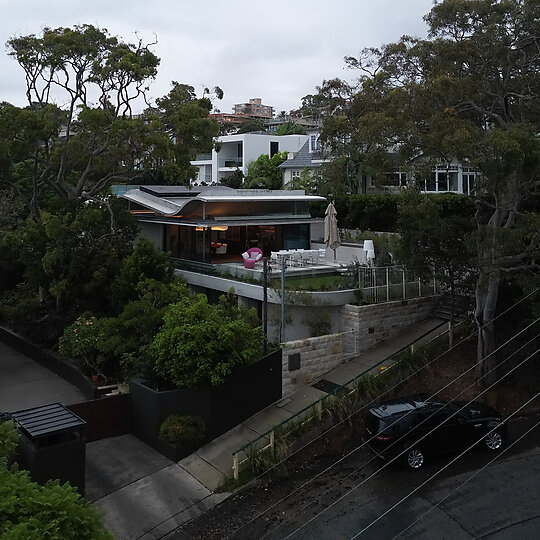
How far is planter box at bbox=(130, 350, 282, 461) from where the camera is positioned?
48.9 feet

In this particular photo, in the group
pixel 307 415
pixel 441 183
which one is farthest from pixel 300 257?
pixel 441 183

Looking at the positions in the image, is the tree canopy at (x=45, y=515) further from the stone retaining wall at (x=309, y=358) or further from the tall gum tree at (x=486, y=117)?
the tall gum tree at (x=486, y=117)

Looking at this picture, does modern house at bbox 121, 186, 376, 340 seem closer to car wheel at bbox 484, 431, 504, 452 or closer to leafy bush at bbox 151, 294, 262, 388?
leafy bush at bbox 151, 294, 262, 388

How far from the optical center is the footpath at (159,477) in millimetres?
11867

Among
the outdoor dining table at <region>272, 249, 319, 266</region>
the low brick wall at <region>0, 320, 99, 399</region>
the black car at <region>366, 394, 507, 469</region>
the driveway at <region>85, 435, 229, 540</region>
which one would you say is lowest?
the driveway at <region>85, 435, 229, 540</region>

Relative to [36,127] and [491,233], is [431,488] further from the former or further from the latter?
[36,127]

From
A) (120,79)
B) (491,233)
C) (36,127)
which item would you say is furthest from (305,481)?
(120,79)

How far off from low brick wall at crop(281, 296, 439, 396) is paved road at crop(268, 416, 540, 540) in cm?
467

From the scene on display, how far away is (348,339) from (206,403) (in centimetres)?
600

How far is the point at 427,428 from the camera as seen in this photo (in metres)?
13.2

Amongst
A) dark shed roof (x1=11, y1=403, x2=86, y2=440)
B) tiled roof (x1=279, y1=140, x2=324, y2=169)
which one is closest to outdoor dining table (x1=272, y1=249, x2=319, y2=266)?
dark shed roof (x1=11, y1=403, x2=86, y2=440)

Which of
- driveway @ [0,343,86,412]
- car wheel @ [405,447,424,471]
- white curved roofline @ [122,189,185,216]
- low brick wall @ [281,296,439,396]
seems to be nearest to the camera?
car wheel @ [405,447,424,471]

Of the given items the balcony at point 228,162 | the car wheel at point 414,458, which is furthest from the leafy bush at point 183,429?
the balcony at point 228,162

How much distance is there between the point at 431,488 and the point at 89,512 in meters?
7.85
